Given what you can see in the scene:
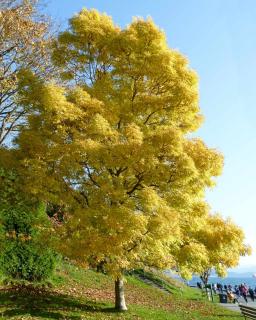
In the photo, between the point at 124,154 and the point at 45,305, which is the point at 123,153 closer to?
the point at 124,154

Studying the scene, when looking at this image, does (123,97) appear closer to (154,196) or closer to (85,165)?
(85,165)

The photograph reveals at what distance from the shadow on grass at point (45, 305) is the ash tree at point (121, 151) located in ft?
5.37

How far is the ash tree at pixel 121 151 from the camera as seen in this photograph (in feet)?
45.5

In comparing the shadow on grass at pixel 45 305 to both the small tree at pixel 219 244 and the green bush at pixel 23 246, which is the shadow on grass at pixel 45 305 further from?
the small tree at pixel 219 244

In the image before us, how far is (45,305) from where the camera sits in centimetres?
1576

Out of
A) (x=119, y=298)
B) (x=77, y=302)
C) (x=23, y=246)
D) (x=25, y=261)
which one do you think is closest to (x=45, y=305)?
(x=77, y=302)

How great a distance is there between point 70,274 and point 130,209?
37.2ft

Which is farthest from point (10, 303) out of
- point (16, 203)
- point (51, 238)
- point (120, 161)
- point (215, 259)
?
point (215, 259)

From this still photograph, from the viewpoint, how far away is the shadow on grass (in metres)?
14.3

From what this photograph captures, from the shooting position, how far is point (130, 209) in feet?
44.7

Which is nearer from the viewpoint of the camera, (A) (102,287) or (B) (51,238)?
(B) (51,238)

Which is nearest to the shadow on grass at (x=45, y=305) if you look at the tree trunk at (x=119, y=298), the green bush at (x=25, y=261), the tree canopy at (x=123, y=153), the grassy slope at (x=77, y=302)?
the grassy slope at (x=77, y=302)

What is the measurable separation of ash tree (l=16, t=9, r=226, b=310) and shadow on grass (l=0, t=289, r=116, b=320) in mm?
1638

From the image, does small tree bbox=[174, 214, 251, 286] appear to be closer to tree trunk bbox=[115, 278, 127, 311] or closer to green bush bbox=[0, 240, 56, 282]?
tree trunk bbox=[115, 278, 127, 311]
